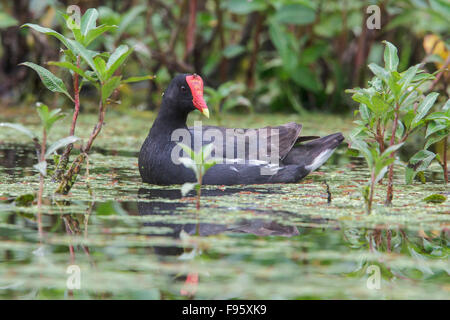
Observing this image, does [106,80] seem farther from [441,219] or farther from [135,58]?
[135,58]

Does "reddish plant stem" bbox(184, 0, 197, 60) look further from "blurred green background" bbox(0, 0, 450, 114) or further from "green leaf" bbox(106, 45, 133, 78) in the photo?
"green leaf" bbox(106, 45, 133, 78)

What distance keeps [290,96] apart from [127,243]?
562 centimetres

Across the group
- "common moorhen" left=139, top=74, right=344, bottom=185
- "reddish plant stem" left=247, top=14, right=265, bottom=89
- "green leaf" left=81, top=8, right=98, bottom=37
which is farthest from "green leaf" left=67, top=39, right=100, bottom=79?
"reddish plant stem" left=247, top=14, right=265, bottom=89

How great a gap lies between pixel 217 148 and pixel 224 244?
1.67 metres

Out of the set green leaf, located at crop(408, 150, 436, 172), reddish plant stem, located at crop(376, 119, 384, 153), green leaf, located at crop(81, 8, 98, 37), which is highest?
green leaf, located at crop(81, 8, 98, 37)

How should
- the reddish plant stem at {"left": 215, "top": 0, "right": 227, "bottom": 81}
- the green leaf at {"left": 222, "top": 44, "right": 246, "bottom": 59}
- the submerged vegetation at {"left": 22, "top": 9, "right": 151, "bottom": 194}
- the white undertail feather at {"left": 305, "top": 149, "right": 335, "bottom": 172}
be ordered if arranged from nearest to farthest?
the submerged vegetation at {"left": 22, "top": 9, "right": 151, "bottom": 194}, the white undertail feather at {"left": 305, "top": 149, "right": 335, "bottom": 172}, the reddish plant stem at {"left": 215, "top": 0, "right": 227, "bottom": 81}, the green leaf at {"left": 222, "top": 44, "right": 246, "bottom": 59}

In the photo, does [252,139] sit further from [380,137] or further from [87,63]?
[87,63]

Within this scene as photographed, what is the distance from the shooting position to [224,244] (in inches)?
119

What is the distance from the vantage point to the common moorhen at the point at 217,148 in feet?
14.8

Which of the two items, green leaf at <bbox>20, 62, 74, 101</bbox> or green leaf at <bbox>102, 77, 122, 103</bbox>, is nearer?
green leaf at <bbox>102, 77, 122, 103</bbox>

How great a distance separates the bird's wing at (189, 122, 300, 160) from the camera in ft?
15.5

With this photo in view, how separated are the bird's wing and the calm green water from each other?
405 millimetres

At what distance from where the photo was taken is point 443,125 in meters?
4.16
